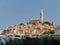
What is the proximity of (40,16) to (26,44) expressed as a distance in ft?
49.3

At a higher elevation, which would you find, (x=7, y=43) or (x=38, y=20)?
(x=38, y=20)

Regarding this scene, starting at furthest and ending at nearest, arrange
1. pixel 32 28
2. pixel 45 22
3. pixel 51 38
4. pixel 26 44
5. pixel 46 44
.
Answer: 1. pixel 45 22
2. pixel 32 28
3. pixel 51 38
4. pixel 26 44
5. pixel 46 44

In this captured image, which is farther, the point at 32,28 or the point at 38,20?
the point at 38,20

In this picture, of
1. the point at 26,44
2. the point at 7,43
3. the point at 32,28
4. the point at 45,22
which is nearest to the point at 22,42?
the point at 26,44

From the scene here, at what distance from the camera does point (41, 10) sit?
37.6m

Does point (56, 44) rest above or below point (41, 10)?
below

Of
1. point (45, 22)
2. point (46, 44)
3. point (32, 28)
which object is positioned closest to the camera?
point (46, 44)

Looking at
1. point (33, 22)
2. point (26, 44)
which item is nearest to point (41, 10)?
point (33, 22)

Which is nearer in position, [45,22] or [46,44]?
[46,44]

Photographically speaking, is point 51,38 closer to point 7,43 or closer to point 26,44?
point 26,44

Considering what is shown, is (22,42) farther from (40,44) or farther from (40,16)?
(40,16)

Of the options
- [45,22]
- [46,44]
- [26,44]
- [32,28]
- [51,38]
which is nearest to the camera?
[46,44]

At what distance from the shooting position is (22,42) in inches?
973

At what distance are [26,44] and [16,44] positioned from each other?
5.28ft
